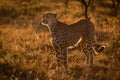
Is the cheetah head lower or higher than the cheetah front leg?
higher

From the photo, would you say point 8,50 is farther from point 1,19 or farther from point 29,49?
point 1,19

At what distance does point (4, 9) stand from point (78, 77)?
7.93 meters

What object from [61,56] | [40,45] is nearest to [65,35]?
[61,56]

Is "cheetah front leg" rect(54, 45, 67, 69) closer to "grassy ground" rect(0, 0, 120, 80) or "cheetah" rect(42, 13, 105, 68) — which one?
"cheetah" rect(42, 13, 105, 68)

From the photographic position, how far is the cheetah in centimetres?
856

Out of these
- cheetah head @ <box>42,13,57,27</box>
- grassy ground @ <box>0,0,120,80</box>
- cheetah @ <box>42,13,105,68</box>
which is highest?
cheetah head @ <box>42,13,57,27</box>

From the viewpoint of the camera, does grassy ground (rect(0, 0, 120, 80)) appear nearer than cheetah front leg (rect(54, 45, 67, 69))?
Yes

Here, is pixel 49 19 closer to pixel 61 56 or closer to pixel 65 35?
pixel 65 35

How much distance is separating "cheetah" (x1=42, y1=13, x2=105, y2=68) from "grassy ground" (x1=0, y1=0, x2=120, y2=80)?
0.92 ft

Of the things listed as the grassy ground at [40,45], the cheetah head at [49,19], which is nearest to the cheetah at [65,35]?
the cheetah head at [49,19]

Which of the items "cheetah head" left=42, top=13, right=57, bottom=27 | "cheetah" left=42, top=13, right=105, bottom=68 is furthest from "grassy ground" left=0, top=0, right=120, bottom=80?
"cheetah head" left=42, top=13, right=57, bottom=27

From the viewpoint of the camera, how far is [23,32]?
11.7 m

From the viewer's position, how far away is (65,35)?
8703 mm

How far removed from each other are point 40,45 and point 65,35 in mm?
1814
